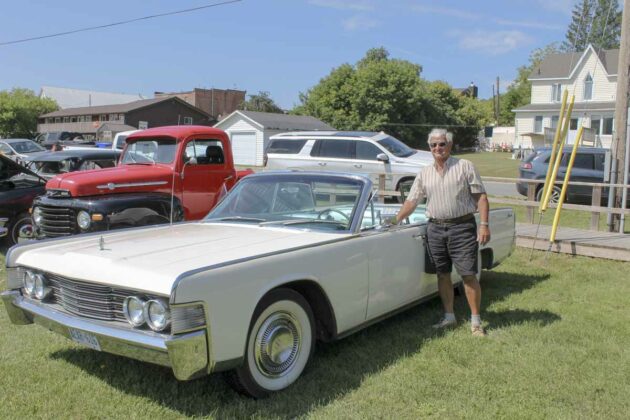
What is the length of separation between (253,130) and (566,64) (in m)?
24.9

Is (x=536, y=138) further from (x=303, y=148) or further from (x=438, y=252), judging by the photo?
(x=438, y=252)

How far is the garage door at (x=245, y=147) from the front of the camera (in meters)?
38.6

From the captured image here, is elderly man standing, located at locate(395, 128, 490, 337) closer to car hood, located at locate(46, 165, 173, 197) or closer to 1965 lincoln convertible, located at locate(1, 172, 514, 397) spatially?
1965 lincoln convertible, located at locate(1, 172, 514, 397)

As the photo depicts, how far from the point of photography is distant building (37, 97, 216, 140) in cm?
5647

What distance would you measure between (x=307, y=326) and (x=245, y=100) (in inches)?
2906

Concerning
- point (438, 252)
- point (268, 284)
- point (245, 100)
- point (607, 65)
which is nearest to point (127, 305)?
point (268, 284)

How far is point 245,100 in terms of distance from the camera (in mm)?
75750

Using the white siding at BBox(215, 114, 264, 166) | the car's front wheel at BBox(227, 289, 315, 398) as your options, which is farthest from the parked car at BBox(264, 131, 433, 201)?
the white siding at BBox(215, 114, 264, 166)

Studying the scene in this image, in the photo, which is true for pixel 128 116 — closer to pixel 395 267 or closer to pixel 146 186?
pixel 146 186

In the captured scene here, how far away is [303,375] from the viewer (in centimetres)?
418

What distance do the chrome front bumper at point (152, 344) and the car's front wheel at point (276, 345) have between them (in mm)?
446

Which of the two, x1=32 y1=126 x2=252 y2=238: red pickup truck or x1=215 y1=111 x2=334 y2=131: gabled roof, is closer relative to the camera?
x1=32 y1=126 x2=252 y2=238: red pickup truck

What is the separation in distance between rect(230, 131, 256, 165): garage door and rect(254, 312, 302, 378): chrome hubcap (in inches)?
→ 1374

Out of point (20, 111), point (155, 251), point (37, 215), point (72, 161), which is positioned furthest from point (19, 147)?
point (20, 111)
